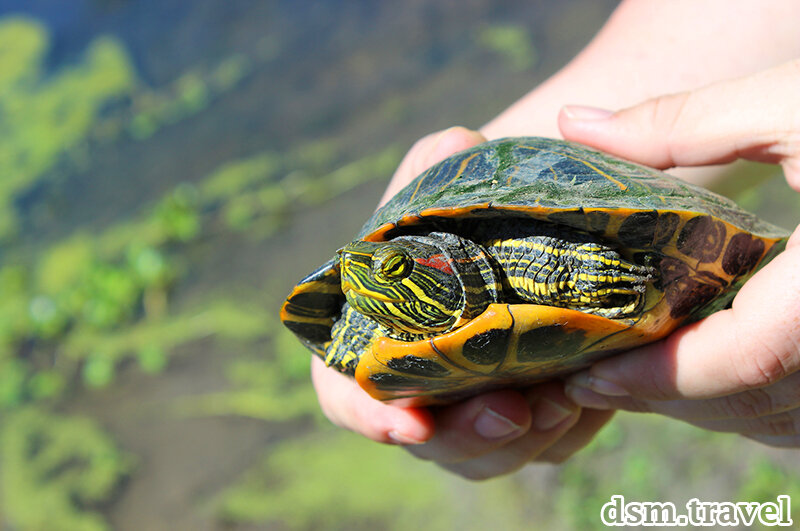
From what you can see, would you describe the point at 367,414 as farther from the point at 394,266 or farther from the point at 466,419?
the point at 394,266

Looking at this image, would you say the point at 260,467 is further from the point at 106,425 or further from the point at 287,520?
the point at 106,425

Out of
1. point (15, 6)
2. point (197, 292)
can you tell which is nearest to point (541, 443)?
point (197, 292)

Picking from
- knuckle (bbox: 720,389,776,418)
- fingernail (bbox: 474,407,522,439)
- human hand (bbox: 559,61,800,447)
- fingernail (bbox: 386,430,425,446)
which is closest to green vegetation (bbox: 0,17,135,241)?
fingernail (bbox: 386,430,425,446)

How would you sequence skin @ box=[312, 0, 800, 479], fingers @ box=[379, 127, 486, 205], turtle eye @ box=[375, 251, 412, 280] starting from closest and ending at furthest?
turtle eye @ box=[375, 251, 412, 280], skin @ box=[312, 0, 800, 479], fingers @ box=[379, 127, 486, 205]

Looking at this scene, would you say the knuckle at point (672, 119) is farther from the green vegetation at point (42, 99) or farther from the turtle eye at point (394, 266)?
the green vegetation at point (42, 99)

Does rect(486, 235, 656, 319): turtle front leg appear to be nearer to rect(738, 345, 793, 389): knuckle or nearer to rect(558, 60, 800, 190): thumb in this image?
rect(738, 345, 793, 389): knuckle

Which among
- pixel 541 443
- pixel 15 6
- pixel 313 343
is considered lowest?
pixel 541 443

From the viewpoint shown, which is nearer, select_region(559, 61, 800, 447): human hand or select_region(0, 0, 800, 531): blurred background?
select_region(559, 61, 800, 447): human hand
